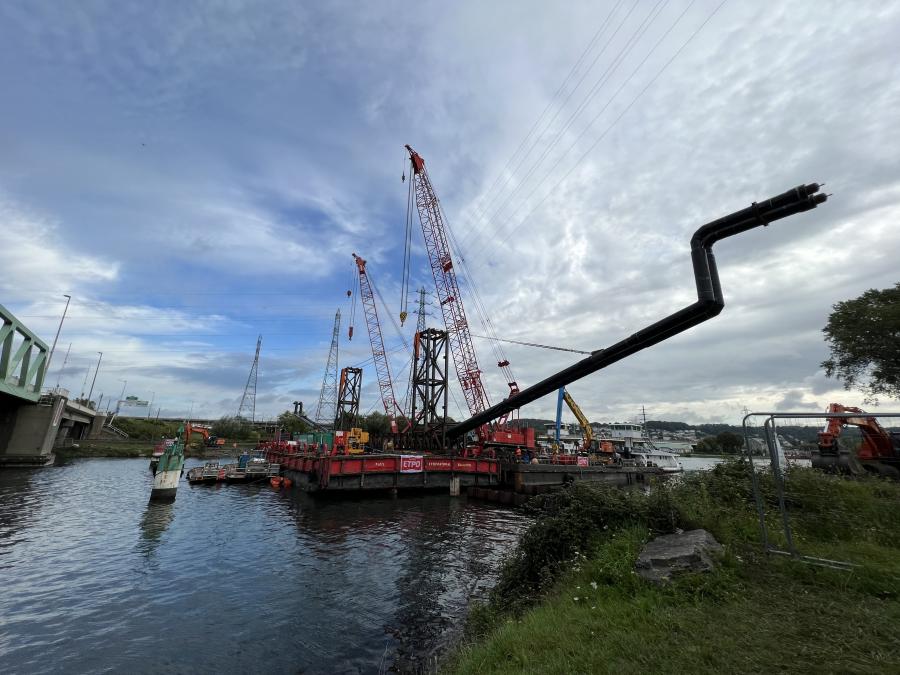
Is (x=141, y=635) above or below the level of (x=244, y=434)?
below

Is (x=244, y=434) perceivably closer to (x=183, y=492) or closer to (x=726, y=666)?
(x=183, y=492)

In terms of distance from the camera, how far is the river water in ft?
28.2

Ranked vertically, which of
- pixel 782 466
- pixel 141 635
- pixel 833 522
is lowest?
pixel 141 635

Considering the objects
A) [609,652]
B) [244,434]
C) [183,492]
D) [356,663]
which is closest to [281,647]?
[356,663]

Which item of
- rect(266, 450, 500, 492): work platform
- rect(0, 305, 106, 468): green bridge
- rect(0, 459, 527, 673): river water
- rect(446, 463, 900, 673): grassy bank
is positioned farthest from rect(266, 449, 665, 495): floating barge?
rect(0, 305, 106, 468): green bridge

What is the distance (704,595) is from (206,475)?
40.7m

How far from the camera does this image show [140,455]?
64.9 meters

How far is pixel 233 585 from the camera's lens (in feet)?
40.9

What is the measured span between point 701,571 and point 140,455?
3188 inches

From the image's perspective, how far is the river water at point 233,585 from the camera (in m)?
8.59

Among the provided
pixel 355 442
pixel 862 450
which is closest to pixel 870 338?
pixel 862 450

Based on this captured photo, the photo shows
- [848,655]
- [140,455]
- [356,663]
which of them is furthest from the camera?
[140,455]

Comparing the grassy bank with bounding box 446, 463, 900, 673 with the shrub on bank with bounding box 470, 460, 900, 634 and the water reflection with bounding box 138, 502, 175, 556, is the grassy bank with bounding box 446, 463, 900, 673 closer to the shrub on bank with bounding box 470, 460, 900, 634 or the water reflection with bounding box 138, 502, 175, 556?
the shrub on bank with bounding box 470, 460, 900, 634

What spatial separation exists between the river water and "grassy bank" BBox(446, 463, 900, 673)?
2874 mm
